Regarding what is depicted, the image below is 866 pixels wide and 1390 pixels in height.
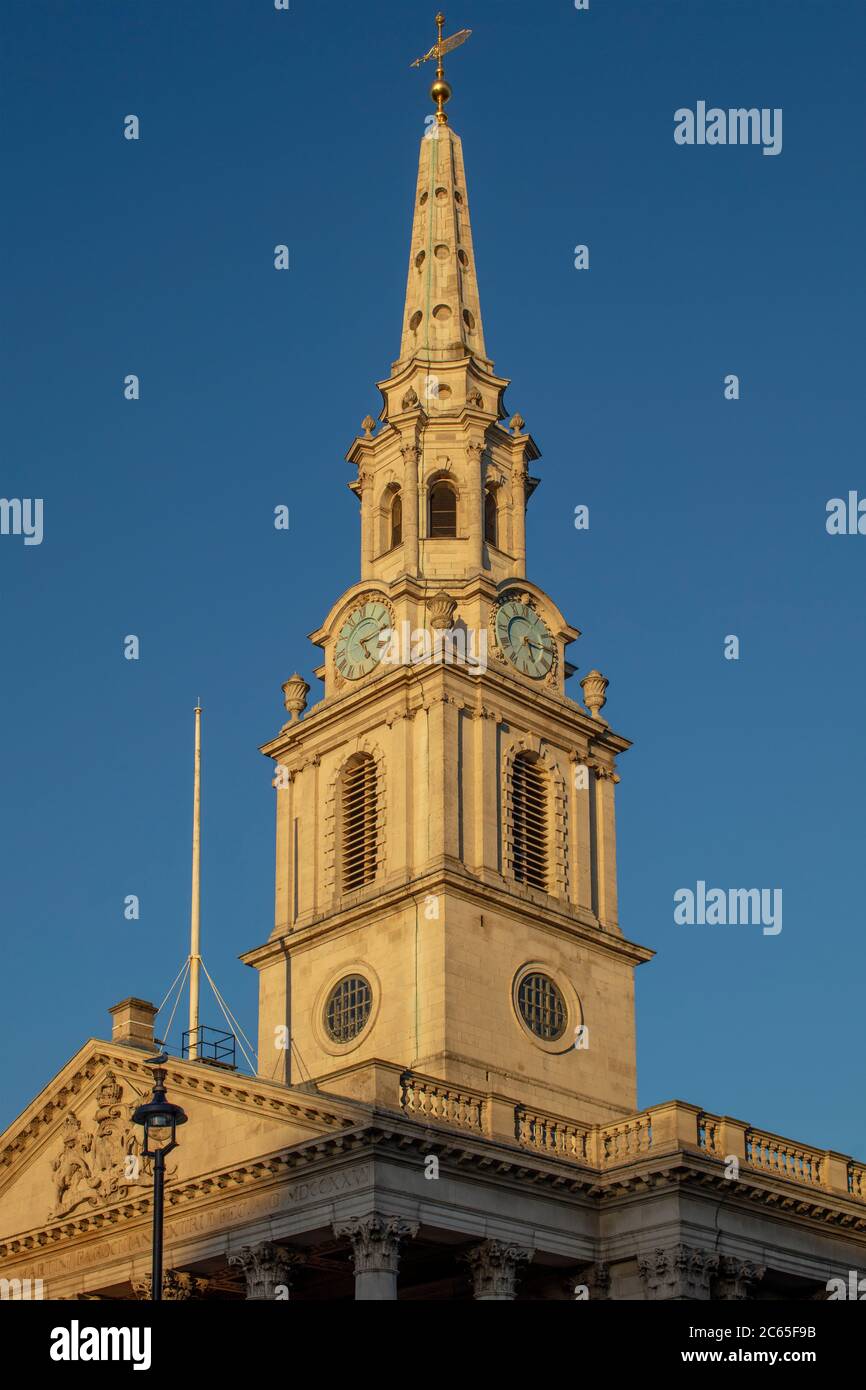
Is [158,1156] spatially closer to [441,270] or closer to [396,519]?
[396,519]

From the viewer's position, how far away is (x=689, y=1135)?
45.7 meters

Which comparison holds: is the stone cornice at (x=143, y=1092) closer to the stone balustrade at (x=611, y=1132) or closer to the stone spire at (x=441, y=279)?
the stone balustrade at (x=611, y=1132)

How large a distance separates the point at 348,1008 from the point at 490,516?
16757 millimetres

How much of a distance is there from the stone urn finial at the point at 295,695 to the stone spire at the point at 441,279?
1128 cm

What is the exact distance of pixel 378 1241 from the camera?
4147 centimetres

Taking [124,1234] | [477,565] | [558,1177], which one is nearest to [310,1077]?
[124,1234]

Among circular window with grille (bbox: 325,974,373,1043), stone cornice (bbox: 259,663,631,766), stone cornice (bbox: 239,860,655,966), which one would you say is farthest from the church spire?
circular window with grille (bbox: 325,974,373,1043)

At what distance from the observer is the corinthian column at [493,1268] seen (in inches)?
1711

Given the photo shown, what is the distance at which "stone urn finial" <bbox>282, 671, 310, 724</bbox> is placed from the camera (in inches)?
2403

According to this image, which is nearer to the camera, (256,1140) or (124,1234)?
(256,1140)

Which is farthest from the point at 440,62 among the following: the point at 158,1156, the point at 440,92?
the point at 158,1156
